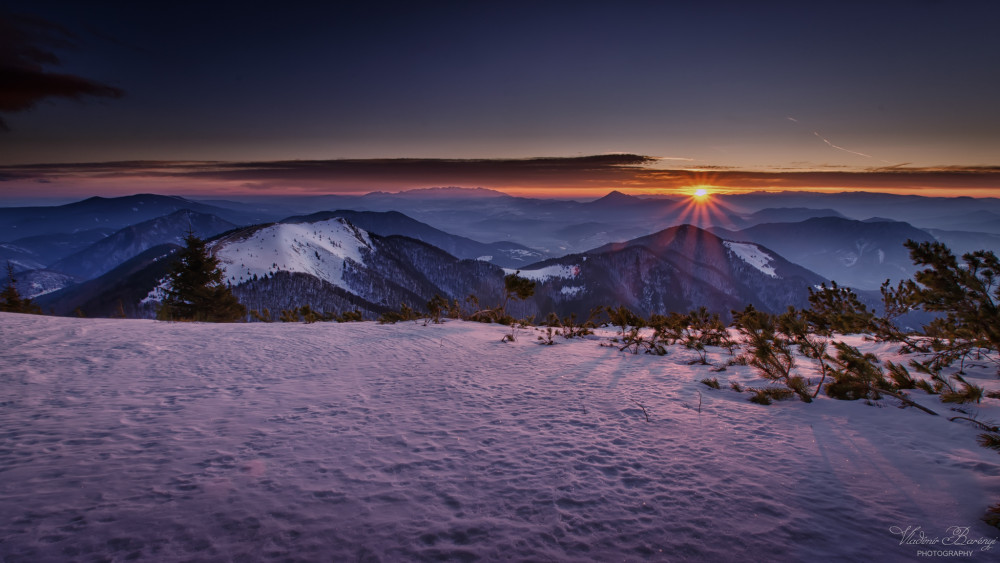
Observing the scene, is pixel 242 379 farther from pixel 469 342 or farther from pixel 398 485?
pixel 469 342

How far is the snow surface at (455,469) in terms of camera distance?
9.95 feet

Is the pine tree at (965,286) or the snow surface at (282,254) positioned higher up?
the pine tree at (965,286)

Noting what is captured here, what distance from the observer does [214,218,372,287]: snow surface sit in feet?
448

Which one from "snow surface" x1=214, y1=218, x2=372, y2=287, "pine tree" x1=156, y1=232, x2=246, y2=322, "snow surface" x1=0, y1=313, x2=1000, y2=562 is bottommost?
"snow surface" x1=214, y1=218, x2=372, y2=287

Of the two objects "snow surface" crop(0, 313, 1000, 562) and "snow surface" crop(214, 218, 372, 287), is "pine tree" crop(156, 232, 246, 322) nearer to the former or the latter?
"snow surface" crop(0, 313, 1000, 562)

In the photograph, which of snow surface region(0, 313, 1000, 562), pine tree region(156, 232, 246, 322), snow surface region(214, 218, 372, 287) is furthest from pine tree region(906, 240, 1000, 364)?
snow surface region(214, 218, 372, 287)

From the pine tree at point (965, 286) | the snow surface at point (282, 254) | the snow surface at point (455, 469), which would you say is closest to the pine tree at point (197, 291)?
the snow surface at point (455, 469)

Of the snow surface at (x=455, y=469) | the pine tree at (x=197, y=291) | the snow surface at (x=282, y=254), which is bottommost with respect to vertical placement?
the snow surface at (x=282, y=254)

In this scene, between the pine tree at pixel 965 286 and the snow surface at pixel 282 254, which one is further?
the snow surface at pixel 282 254

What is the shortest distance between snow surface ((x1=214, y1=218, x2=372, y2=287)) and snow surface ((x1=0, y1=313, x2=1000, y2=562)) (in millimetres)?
141025

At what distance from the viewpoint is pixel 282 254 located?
15450cm

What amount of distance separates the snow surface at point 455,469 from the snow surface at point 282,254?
463 ft

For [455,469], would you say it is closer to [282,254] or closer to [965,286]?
[965,286]

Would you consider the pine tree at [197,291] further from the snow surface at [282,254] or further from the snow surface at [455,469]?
the snow surface at [282,254]
